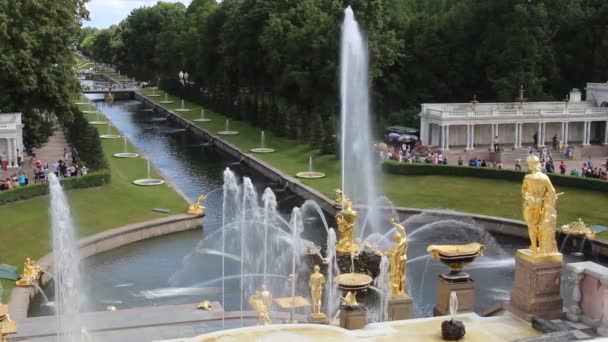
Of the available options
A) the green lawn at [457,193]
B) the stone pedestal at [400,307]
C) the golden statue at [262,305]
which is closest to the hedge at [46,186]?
the green lawn at [457,193]

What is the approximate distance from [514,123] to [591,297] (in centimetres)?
4532

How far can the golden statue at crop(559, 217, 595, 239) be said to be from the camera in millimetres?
34094

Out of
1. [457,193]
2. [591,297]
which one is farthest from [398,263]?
[457,193]

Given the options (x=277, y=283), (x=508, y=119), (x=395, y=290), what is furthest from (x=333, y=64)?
(x=395, y=290)

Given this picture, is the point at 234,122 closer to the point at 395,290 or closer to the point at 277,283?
the point at 277,283

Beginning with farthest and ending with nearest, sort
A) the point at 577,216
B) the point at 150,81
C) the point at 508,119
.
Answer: the point at 150,81 < the point at 508,119 < the point at 577,216

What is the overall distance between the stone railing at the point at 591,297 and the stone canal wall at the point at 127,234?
19.1 meters

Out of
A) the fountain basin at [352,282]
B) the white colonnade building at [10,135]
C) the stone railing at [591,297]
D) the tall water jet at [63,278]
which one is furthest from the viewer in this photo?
the white colonnade building at [10,135]

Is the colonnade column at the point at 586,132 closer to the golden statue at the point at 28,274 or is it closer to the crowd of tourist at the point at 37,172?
the crowd of tourist at the point at 37,172

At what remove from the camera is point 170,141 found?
7106 cm

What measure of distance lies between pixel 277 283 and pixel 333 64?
3694 centimetres

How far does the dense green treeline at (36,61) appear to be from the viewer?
49688mm

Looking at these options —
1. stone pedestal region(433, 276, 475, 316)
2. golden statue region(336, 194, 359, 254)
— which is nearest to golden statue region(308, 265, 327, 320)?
stone pedestal region(433, 276, 475, 316)

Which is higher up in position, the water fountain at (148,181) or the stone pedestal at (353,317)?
the stone pedestal at (353,317)
